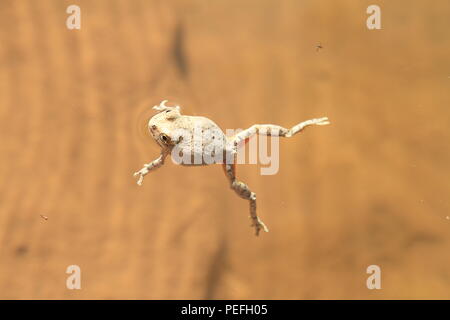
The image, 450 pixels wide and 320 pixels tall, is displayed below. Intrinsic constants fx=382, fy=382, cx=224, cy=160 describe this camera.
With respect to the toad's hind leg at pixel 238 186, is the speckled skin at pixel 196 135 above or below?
above

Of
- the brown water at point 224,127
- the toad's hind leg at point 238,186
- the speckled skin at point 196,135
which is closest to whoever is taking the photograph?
the speckled skin at point 196,135

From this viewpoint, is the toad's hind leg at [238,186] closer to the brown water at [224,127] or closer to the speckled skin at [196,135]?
the speckled skin at [196,135]

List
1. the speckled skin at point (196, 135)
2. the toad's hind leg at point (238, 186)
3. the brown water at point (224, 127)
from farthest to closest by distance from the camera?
the brown water at point (224, 127), the toad's hind leg at point (238, 186), the speckled skin at point (196, 135)

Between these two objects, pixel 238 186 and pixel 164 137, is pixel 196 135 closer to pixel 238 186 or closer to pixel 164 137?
pixel 164 137

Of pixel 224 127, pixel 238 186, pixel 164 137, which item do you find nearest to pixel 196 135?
pixel 164 137

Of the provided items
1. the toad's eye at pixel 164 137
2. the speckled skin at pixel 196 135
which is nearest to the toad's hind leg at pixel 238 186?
the speckled skin at pixel 196 135

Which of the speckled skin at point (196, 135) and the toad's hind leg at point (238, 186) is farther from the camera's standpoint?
the toad's hind leg at point (238, 186)

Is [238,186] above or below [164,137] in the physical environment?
below

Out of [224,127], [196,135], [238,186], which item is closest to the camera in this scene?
[196,135]

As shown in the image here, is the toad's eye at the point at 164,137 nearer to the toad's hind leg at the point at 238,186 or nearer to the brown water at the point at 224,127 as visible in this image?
the toad's hind leg at the point at 238,186
